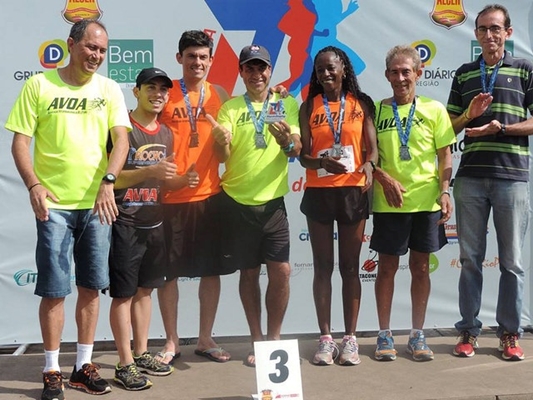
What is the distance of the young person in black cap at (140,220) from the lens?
4020 millimetres

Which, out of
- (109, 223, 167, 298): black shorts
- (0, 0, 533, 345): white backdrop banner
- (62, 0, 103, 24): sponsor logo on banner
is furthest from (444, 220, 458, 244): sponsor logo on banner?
(62, 0, 103, 24): sponsor logo on banner

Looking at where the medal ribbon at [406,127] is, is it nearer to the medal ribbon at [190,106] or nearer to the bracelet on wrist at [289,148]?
the bracelet on wrist at [289,148]

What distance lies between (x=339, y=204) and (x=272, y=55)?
1443mm

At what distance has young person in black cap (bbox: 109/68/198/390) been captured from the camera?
4.02 metres

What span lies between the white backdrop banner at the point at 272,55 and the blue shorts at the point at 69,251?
1463 millimetres

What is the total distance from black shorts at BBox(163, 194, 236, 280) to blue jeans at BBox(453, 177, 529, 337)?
152cm

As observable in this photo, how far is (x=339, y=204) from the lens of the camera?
14.3 feet

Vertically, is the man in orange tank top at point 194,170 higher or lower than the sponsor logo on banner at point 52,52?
lower

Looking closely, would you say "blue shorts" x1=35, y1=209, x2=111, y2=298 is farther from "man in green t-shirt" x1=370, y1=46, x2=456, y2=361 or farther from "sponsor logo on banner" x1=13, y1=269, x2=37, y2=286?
"man in green t-shirt" x1=370, y1=46, x2=456, y2=361

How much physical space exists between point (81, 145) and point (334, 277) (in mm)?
2420

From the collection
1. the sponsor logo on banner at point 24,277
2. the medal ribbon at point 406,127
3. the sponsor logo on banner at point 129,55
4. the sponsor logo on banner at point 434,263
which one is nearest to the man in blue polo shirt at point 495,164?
the medal ribbon at point 406,127

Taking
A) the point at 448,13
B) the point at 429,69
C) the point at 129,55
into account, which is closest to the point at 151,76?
the point at 129,55

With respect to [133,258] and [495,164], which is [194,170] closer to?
[133,258]

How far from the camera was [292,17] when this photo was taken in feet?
17.2
